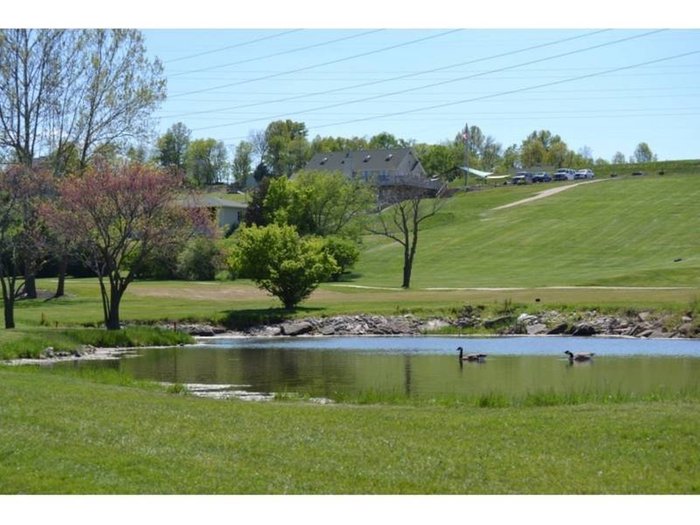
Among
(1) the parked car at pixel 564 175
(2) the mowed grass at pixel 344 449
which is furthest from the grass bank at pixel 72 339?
(1) the parked car at pixel 564 175

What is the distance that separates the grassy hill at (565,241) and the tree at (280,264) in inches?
772

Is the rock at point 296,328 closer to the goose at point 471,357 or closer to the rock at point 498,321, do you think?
the rock at point 498,321

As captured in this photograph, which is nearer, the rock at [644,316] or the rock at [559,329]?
the rock at [644,316]

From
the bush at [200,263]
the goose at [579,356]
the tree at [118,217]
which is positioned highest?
the tree at [118,217]

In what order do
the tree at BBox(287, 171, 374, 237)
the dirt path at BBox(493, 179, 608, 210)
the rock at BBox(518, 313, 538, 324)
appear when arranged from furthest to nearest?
the dirt path at BBox(493, 179, 608, 210), the tree at BBox(287, 171, 374, 237), the rock at BBox(518, 313, 538, 324)

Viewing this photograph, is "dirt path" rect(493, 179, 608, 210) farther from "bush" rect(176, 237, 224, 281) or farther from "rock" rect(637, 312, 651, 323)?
"rock" rect(637, 312, 651, 323)

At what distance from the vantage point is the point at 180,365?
40750 millimetres

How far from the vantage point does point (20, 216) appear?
5631cm

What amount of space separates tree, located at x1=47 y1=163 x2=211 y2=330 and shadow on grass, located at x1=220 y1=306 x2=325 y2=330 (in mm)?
6498

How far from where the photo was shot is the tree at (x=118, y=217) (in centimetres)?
5338

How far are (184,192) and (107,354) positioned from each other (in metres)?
19.0

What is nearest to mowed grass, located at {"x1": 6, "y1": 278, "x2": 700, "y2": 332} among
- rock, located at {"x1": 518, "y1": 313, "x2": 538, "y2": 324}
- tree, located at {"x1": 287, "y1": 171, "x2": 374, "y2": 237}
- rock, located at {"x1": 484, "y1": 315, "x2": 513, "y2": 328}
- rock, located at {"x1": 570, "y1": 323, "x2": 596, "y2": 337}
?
rock, located at {"x1": 518, "y1": 313, "x2": 538, "y2": 324}

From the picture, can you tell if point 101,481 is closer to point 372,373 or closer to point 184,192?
point 372,373

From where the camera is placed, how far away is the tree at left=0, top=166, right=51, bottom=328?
52.3m
